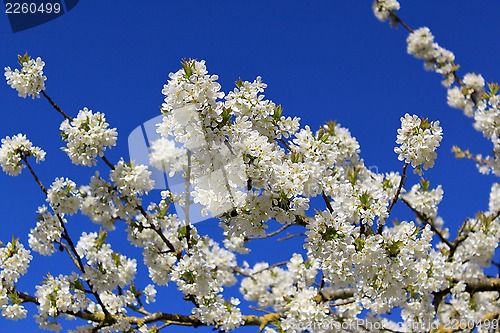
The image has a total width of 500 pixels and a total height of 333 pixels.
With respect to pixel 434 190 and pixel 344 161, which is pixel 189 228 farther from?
pixel 434 190

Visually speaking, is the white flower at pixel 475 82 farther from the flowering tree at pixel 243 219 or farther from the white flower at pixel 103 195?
the white flower at pixel 103 195

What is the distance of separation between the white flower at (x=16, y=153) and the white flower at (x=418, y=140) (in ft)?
10.7

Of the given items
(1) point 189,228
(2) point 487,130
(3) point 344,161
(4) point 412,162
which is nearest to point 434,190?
(2) point 487,130

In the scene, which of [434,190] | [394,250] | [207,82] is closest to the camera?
[207,82]

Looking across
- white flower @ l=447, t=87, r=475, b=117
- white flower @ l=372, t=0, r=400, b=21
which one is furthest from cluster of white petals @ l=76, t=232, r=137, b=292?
white flower @ l=447, t=87, r=475, b=117

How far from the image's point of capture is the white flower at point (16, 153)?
4.63m

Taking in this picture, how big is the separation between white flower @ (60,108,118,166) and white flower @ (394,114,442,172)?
220cm

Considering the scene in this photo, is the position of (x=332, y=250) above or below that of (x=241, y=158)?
below

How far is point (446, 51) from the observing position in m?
8.46

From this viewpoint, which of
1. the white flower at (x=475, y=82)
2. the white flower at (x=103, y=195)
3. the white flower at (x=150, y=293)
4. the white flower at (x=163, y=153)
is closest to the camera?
the white flower at (x=103, y=195)

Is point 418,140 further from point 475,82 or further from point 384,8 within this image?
point 384,8

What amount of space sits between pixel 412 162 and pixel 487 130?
246 cm

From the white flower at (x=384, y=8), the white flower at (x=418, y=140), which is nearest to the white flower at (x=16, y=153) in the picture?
the white flower at (x=418, y=140)

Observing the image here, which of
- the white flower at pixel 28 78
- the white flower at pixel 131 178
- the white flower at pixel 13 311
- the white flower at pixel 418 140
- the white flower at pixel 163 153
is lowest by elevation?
the white flower at pixel 13 311
